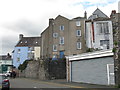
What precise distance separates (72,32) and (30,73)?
40.6ft

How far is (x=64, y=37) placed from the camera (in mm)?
41781

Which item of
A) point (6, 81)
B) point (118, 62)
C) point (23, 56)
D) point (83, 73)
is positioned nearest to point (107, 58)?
point (118, 62)

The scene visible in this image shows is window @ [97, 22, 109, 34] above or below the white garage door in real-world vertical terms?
above

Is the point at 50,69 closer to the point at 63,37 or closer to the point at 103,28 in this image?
the point at 63,37

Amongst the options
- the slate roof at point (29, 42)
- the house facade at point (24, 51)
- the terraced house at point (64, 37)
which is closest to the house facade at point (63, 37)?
the terraced house at point (64, 37)

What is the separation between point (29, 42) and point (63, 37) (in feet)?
83.0

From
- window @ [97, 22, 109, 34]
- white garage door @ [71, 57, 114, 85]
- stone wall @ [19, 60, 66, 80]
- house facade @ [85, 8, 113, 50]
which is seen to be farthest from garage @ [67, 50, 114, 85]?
window @ [97, 22, 109, 34]

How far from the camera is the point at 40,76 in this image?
33.4 m

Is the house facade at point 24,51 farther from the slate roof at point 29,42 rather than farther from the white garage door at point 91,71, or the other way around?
the white garage door at point 91,71

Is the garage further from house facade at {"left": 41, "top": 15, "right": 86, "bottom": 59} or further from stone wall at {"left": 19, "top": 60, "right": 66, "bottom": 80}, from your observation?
house facade at {"left": 41, "top": 15, "right": 86, "bottom": 59}

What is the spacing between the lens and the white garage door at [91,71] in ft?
61.6

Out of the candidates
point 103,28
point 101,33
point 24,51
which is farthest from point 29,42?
point 103,28

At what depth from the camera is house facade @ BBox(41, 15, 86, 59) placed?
1591 inches

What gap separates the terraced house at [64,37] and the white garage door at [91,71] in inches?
629
